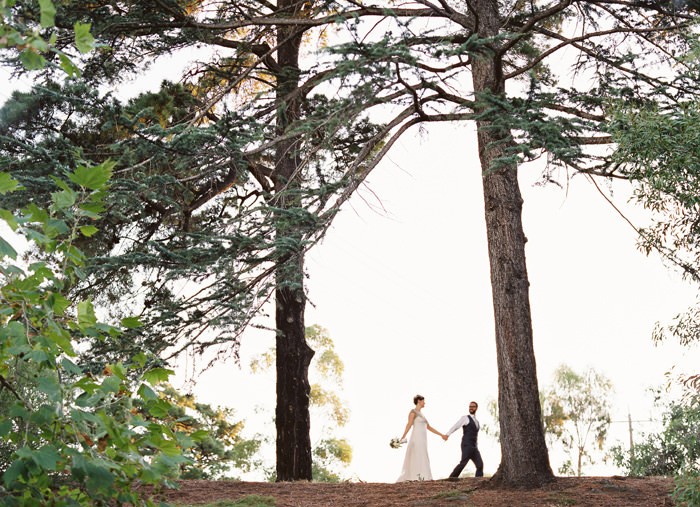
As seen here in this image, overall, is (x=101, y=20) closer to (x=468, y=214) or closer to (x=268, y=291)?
(x=268, y=291)

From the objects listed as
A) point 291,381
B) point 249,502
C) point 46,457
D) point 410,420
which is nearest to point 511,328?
point 410,420

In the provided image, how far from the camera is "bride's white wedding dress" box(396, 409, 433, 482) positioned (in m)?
11.4

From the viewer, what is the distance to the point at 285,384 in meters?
11.5

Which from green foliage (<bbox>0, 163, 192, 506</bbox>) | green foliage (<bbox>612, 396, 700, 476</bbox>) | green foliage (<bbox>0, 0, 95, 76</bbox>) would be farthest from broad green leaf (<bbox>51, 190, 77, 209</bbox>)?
green foliage (<bbox>612, 396, 700, 476</bbox>)

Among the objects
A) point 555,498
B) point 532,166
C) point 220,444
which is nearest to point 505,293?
point 532,166

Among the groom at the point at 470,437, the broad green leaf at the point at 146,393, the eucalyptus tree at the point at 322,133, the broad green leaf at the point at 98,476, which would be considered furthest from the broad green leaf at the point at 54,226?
the groom at the point at 470,437

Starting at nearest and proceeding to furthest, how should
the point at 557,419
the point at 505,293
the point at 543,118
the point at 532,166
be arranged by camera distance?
the point at 543,118 < the point at 532,166 < the point at 505,293 < the point at 557,419

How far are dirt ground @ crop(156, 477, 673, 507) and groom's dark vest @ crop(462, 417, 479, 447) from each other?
1.76 m

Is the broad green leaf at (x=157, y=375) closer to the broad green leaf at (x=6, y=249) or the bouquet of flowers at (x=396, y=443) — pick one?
the broad green leaf at (x=6, y=249)

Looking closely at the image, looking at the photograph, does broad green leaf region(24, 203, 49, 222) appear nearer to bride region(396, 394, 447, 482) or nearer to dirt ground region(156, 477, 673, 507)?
dirt ground region(156, 477, 673, 507)

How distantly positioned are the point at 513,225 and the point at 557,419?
9413mm

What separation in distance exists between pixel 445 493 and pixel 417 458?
3115 mm

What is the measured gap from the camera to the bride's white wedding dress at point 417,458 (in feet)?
37.3

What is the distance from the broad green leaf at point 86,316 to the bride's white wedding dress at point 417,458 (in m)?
9.00
